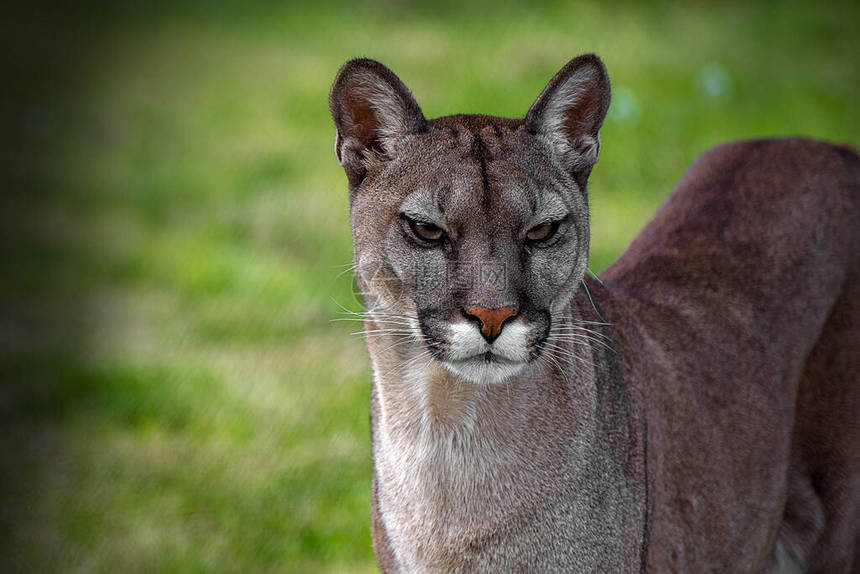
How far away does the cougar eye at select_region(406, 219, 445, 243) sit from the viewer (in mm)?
3455

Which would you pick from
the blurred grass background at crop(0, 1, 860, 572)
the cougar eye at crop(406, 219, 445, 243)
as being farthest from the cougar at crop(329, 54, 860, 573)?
the blurred grass background at crop(0, 1, 860, 572)

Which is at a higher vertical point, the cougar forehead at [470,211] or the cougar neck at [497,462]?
the cougar forehead at [470,211]

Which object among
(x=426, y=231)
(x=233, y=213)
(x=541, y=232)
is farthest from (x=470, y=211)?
(x=233, y=213)

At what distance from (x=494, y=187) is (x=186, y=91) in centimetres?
840

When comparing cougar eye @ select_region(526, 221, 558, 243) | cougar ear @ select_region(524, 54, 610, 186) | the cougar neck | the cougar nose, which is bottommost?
the cougar neck

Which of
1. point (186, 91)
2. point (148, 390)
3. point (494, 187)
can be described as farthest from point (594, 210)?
point (494, 187)

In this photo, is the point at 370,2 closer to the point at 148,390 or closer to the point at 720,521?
the point at 148,390

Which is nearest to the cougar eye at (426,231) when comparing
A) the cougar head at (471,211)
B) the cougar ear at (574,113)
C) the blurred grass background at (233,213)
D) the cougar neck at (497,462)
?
the cougar head at (471,211)

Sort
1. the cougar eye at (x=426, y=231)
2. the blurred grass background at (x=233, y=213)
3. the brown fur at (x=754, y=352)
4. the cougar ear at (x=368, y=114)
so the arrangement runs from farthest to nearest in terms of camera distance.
→ the blurred grass background at (x=233, y=213) → the brown fur at (x=754, y=352) → the cougar ear at (x=368, y=114) → the cougar eye at (x=426, y=231)

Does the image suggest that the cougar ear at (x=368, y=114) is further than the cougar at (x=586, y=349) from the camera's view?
Yes

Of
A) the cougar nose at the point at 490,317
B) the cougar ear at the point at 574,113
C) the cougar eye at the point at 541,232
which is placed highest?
the cougar ear at the point at 574,113

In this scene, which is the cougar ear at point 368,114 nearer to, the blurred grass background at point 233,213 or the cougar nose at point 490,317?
the cougar nose at point 490,317

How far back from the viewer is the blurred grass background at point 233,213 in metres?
5.99

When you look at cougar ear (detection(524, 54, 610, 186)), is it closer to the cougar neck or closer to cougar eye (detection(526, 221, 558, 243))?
cougar eye (detection(526, 221, 558, 243))
